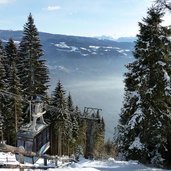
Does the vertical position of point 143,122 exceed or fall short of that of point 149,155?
it exceeds it

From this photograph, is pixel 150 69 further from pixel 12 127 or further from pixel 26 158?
pixel 12 127

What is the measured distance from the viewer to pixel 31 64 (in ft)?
151

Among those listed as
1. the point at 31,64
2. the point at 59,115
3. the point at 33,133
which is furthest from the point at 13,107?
the point at 33,133

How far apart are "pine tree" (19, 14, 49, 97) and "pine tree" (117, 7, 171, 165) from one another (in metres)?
21.2

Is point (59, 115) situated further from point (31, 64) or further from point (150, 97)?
point (150, 97)

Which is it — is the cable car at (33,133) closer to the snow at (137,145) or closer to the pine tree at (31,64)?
the snow at (137,145)

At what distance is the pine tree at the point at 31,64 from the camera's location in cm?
4597

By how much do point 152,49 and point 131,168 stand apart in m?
8.28

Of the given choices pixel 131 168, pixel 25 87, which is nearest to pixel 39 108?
pixel 131 168

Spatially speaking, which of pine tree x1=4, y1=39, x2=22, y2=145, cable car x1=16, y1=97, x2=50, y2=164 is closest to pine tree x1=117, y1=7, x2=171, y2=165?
cable car x1=16, y1=97, x2=50, y2=164

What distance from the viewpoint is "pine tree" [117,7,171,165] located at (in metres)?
24.7

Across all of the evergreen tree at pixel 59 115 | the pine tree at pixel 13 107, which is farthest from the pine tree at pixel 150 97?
the evergreen tree at pixel 59 115

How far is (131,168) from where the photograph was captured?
2209 cm

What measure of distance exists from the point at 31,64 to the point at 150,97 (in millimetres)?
23812
